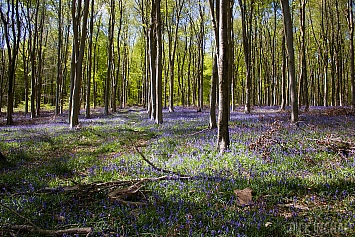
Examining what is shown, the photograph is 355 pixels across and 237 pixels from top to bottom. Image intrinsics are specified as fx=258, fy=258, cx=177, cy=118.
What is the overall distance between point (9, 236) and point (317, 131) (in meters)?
9.88

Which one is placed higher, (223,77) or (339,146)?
(223,77)

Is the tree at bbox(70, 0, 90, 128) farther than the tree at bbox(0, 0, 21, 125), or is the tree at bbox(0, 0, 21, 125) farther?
the tree at bbox(0, 0, 21, 125)

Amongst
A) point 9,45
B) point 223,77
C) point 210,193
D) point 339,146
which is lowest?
point 210,193

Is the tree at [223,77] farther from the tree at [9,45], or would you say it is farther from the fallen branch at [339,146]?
the tree at [9,45]

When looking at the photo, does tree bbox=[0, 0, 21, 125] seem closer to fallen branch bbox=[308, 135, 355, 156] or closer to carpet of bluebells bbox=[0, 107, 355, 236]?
carpet of bluebells bbox=[0, 107, 355, 236]

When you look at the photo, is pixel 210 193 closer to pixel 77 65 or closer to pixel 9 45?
pixel 77 65

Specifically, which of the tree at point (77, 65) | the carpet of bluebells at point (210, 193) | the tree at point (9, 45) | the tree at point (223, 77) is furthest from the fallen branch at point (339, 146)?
the tree at point (9, 45)

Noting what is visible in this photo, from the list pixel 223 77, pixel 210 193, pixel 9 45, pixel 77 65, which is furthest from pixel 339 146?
pixel 9 45

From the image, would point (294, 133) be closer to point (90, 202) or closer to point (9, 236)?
point (90, 202)

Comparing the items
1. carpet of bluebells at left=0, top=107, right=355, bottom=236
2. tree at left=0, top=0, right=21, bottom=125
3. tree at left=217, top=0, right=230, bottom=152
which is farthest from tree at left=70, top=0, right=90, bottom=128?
tree at left=217, top=0, right=230, bottom=152

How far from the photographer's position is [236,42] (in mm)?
48531

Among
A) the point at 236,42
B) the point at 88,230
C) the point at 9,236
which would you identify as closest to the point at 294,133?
the point at 88,230

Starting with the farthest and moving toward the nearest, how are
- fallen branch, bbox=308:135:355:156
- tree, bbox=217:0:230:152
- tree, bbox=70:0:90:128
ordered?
1. tree, bbox=70:0:90:128
2. tree, bbox=217:0:230:152
3. fallen branch, bbox=308:135:355:156

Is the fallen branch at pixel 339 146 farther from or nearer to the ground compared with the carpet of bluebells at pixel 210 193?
farther from the ground
